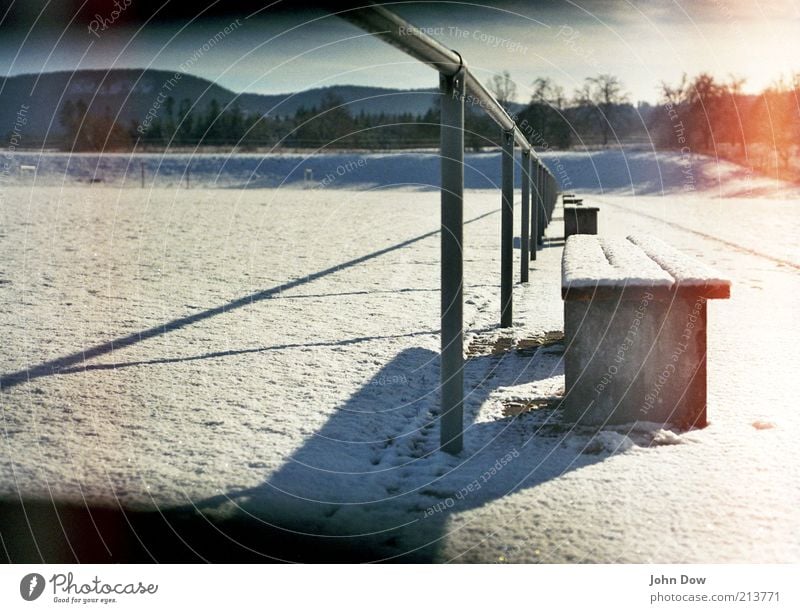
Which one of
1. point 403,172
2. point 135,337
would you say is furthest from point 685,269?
point 403,172

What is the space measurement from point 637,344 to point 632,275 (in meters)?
0.32

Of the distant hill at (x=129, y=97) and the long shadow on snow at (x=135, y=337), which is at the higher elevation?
the distant hill at (x=129, y=97)

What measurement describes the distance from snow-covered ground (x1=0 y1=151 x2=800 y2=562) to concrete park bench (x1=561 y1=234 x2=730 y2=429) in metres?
0.14

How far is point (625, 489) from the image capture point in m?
3.60

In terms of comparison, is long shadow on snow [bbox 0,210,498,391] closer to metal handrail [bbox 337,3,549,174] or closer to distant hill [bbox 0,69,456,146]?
metal handrail [bbox 337,3,549,174]

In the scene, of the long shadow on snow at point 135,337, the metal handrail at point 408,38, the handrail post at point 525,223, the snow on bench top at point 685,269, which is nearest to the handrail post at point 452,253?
the metal handrail at point 408,38

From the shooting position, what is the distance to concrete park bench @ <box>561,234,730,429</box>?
4.17 meters

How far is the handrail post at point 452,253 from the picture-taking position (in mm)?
3740

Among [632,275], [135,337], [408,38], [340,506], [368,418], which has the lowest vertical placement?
[340,506]

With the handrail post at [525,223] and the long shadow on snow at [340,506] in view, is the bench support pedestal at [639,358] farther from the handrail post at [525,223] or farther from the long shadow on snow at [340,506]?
the handrail post at [525,223]

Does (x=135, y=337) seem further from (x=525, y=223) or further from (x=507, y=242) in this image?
(x=525, y=223)

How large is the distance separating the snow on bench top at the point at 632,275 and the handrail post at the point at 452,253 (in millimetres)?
580

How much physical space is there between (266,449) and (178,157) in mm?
56415

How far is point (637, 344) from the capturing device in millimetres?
4297
